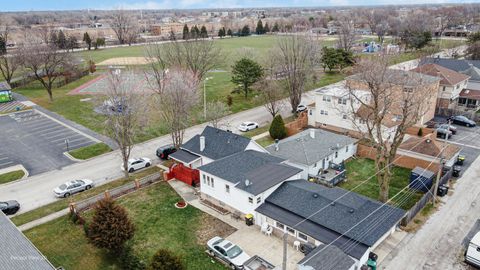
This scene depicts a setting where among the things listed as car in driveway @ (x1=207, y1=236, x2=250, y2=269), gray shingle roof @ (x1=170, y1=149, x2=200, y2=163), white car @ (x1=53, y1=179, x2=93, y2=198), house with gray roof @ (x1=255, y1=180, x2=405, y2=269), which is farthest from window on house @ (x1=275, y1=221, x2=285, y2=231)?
white car @ (x1=53, y1=179, x2=93, y2=198)

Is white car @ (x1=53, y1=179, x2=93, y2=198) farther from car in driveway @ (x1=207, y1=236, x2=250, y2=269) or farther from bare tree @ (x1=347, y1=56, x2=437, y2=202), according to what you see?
bare tree @ (x1=347, y1=56, x2=437, y2=202)

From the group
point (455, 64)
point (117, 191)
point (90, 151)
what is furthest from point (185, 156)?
point (455, 64)

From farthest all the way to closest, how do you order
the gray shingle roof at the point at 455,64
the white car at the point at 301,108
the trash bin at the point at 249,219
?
the gray shingle roof at the point at 455,64 < the white car at the point at 301,108 < the trash bin at the point at 249,219

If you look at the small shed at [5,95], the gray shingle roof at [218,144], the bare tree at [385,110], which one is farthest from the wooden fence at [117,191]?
the small shed at [5,95]

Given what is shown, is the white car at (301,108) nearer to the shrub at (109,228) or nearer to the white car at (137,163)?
the white car at (137,163)

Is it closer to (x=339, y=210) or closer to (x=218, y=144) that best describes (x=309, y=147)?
(x=218, y=144)

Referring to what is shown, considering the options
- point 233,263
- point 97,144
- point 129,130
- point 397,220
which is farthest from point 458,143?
point 97,144
